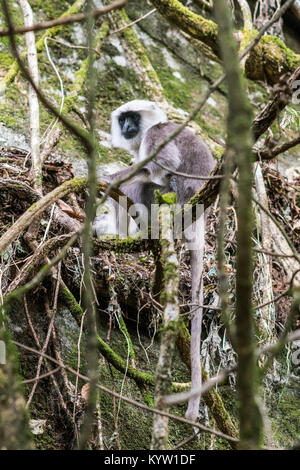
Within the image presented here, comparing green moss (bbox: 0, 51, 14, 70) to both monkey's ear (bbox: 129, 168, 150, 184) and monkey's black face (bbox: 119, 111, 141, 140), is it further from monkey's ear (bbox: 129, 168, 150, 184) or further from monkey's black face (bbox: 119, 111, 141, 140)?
monkey's ear (bbox: 129, 168, 150, 184)

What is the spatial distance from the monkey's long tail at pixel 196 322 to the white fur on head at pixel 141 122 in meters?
1.77

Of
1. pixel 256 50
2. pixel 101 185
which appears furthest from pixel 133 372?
pixel 256 50

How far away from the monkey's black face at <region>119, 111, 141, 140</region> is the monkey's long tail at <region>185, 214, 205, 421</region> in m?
1.78

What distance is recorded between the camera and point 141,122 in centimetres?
495

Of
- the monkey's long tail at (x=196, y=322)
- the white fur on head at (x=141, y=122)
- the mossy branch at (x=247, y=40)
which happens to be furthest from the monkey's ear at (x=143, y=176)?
the mossy branch at (x=247, y=40)

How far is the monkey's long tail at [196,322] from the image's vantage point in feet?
7.75

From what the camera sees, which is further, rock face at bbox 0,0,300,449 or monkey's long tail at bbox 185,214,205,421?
rock face at bbox 0,0,300,449

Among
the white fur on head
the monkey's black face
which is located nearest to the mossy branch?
the white fur on head

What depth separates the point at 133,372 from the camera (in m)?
2.83

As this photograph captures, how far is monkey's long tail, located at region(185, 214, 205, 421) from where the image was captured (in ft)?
7.75

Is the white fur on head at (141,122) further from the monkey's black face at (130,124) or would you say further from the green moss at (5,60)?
the green moss at (5,60)

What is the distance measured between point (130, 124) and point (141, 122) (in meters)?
0.13

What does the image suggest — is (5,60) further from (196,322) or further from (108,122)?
(196,322)

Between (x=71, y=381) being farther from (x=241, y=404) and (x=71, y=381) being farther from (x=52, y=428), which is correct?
(x=241, y=404)
